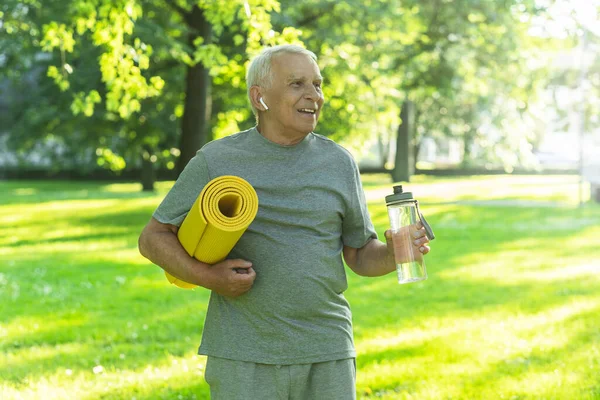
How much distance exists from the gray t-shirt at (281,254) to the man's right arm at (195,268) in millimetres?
68

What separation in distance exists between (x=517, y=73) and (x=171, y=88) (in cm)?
1157

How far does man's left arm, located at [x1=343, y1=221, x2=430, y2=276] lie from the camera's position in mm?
3168

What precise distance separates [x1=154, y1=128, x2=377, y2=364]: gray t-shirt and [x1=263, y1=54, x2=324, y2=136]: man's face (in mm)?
88

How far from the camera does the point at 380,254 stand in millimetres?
3342

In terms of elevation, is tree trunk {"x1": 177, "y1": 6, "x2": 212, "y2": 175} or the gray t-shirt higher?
tree trunk {"x1": 177, "y1": 6, "x2": 212, "y2": 175}

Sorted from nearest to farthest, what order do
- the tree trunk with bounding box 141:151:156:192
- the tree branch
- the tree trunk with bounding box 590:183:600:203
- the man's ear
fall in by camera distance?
the man's ear
the tree branch
the tree trunk with bounding box 590:183:600:203
the tree trunk with bounding box 141:151:156:192

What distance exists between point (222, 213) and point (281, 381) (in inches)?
23.5

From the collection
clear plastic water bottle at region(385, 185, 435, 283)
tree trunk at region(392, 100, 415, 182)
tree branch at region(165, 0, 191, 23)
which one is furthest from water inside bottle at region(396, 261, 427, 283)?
tree trunk at region(392, 100, 415, 182)

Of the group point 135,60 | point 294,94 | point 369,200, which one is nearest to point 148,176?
point 369,200

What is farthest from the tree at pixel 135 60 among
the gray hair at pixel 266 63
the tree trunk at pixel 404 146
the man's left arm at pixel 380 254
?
the tree trunk at pixel 404 146

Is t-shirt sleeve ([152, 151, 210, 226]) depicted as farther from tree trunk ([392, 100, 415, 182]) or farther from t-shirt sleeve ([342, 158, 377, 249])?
tree trunk ([392, 100, 415, 182])

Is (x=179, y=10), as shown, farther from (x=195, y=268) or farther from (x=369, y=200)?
(x=195, y=268)

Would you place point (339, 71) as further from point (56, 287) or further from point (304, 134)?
point (304, 134)

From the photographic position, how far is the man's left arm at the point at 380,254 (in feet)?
10.4
